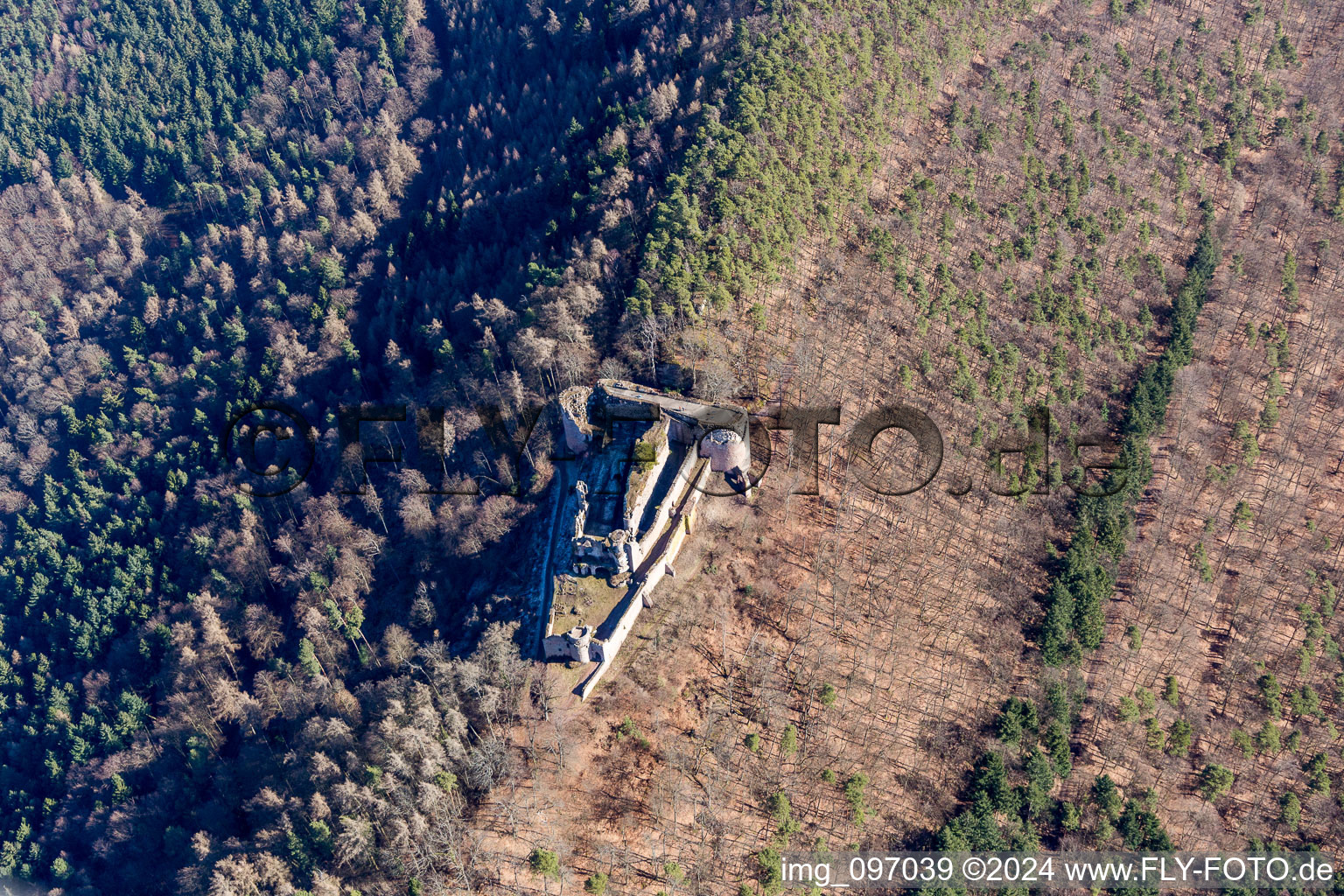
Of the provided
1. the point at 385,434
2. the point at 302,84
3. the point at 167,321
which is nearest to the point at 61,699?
the point at 385,434

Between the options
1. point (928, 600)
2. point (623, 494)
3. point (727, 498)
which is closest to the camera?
point (623, 494)

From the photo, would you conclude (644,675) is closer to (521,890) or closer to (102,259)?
(521,890)

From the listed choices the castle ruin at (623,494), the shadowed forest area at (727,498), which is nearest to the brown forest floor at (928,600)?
the shadowed forest area at (727,498)

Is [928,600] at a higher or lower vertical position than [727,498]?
lower

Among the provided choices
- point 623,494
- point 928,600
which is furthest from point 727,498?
point 928,600

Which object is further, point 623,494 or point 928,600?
point 928,600

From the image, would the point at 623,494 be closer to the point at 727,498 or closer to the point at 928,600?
the point at 727,498

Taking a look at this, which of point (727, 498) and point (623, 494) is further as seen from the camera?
point (727, 498)

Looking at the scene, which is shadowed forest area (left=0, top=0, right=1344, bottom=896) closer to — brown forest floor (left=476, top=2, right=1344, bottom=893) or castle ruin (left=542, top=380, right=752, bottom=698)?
brown forest floor (left=476, top=2, right=1344, bottom=893)

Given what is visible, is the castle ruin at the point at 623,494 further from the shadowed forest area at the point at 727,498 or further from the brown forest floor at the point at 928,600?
the brown forest floor at the point at 928,600

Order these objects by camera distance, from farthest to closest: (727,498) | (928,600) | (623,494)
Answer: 1. (928,600)
2. (727,498)
3. (623,494)
